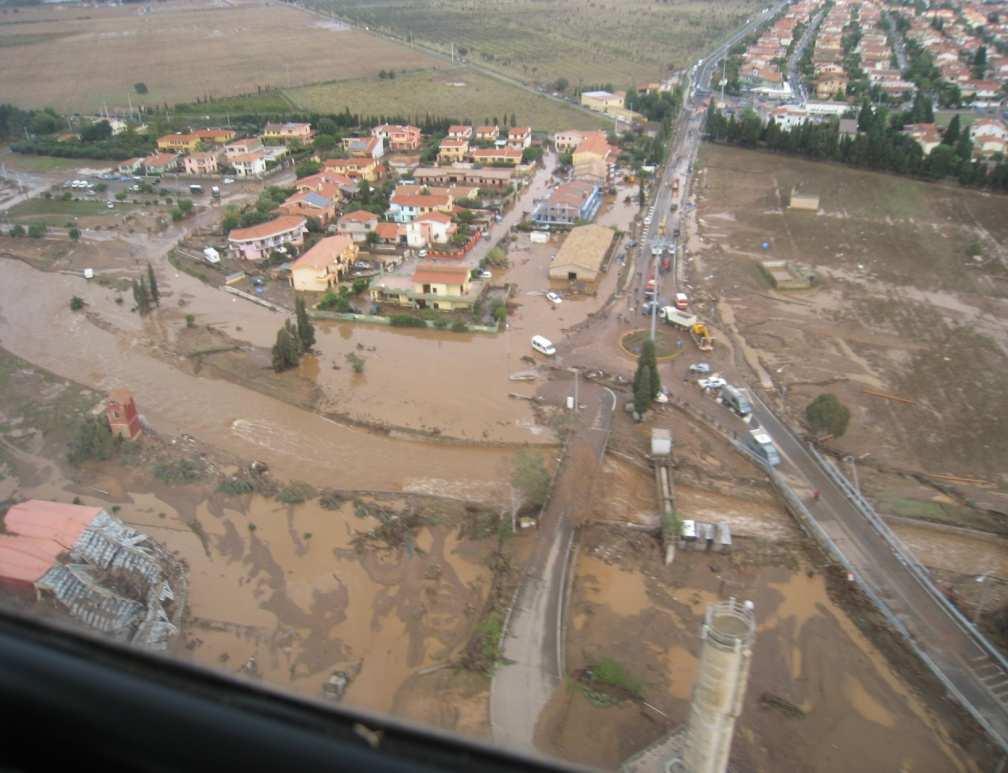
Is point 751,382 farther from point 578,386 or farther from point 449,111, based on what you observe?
point 449,111

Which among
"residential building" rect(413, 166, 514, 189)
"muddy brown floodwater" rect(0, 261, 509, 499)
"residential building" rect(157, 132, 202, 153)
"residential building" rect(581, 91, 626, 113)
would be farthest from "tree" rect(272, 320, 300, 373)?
"residential building" rect(581, 91, 626, 113)

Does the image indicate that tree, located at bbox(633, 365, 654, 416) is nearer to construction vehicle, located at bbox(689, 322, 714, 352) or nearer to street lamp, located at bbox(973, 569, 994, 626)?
construction vehicle, located at bbox(689, 322, 714, 352)

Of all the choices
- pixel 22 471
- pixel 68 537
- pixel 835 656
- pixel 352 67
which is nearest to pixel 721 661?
pixel 835 656

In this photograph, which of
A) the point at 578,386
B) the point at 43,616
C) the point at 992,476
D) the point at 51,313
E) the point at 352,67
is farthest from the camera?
the point at 352,67

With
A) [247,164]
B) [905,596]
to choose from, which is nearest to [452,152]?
[247,164]

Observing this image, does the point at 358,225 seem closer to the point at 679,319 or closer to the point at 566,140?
the point at 679,319

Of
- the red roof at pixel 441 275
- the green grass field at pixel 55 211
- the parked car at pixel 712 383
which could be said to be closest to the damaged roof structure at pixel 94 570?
the red roof at pixel 441 275
